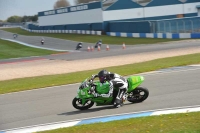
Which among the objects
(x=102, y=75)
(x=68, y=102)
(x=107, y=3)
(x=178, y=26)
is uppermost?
(x=107, y=3)

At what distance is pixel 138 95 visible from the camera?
42.9 feet

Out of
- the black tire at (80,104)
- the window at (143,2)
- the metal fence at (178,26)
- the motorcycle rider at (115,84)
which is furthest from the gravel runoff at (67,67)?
the window at (143,2)

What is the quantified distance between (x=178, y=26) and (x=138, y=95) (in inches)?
1456

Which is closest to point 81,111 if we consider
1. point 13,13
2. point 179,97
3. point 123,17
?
point 179,97

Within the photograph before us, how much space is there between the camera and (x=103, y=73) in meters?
12.6

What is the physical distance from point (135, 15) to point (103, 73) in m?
56.9

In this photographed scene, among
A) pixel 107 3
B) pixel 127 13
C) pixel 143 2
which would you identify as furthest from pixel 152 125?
pixel 107 3

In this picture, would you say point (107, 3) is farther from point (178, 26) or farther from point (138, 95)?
point (138, 95)

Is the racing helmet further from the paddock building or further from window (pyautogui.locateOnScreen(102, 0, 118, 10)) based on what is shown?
window (pyautogui.locateOnScreen(102, 0, 118, 10))

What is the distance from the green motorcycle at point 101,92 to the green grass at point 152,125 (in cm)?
266

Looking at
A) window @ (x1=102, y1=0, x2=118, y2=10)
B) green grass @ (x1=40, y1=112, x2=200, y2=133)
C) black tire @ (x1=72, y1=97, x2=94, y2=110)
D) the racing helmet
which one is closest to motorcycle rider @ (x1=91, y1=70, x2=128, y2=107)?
the racing helmet

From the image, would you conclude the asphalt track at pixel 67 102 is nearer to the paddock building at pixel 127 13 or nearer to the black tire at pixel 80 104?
the black tire at pixel 80 104

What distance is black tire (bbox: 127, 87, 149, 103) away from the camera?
1299cm

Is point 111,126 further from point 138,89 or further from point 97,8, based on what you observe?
point 97,8
